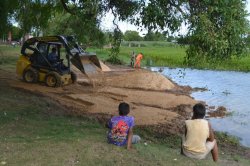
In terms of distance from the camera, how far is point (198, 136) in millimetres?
7855

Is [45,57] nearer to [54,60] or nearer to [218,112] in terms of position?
[54,60]

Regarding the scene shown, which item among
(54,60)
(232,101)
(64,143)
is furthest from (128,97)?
(64,143)

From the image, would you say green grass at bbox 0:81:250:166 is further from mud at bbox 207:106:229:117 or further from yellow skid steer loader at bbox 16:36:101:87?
mud at bbox 207:106:229:117

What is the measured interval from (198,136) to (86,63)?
39.0 ft

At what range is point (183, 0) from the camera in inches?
407

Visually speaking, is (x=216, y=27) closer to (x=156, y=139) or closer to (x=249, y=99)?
(x=156, y=139)

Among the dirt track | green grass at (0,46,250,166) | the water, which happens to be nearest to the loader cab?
the dirt track

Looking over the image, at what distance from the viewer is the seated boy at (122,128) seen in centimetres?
834

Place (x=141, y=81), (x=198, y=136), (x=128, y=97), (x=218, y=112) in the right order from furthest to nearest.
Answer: (x=141, y=81), (x=128, y=97), (x=218, y=112), (x=198, y=136)

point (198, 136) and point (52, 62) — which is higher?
point (52, 62)

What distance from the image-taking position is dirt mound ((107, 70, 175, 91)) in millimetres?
23188

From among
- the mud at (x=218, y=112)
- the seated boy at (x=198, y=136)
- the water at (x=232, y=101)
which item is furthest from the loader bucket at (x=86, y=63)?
the seated boy at (x=198, y=136)

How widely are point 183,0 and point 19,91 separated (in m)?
9.05

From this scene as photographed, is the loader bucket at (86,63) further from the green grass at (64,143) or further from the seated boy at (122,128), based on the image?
the seated boy at (122,128)
